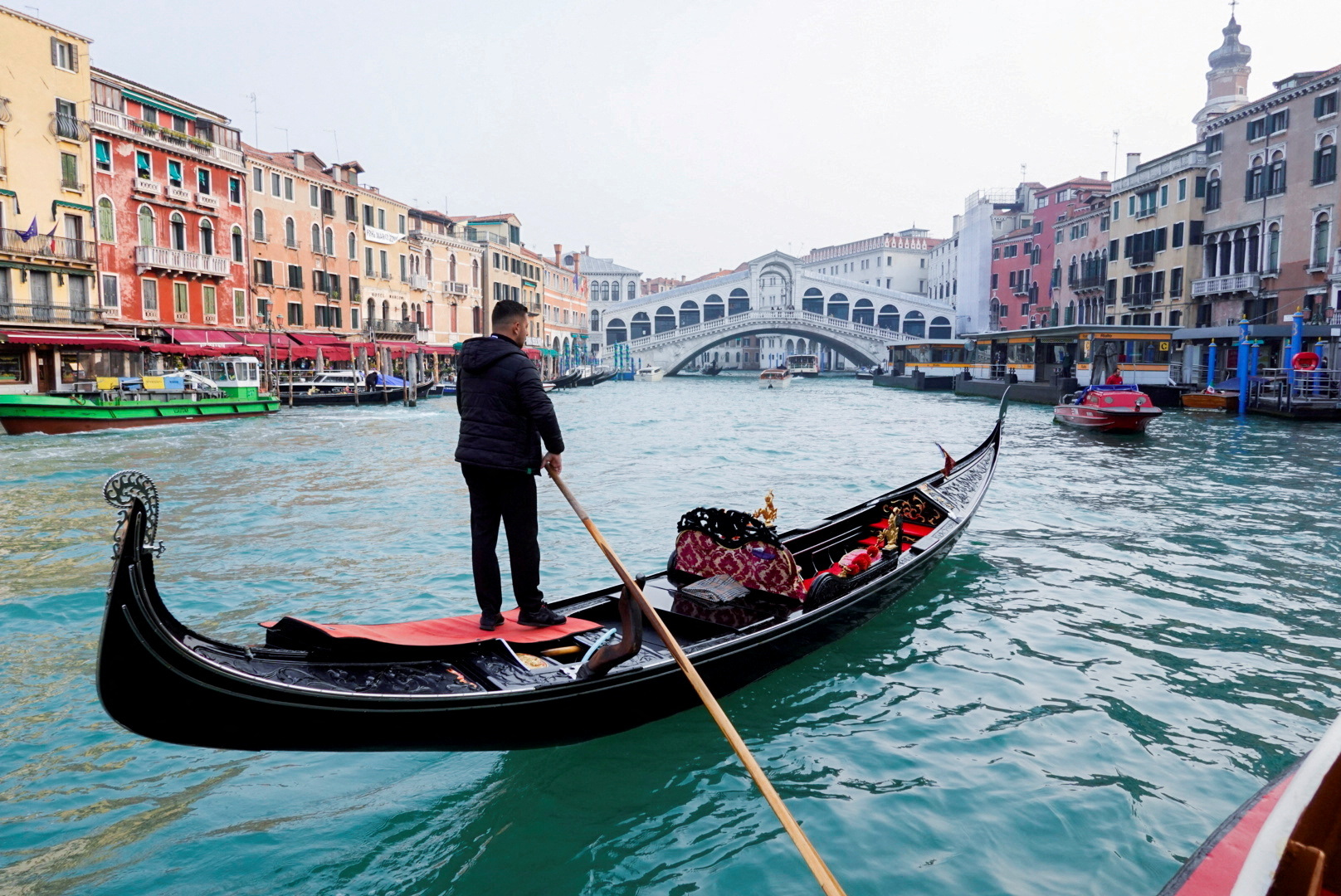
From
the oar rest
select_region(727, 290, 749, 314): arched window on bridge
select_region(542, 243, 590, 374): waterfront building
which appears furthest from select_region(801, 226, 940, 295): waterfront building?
the oar rest

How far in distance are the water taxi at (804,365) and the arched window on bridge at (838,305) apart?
4.38 meters

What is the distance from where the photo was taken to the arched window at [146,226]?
63.6ft

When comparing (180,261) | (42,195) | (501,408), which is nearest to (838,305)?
(180,261)

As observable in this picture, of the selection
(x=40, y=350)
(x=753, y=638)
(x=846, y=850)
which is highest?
(x=40, y=350)

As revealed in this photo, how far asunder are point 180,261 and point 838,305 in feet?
127

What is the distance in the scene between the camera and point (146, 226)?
1950cm

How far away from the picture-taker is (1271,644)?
4324 mm

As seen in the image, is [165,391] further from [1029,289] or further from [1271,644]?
[1029,289]

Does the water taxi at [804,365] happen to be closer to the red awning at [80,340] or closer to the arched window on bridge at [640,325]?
the arched window on bridge at [640,325]

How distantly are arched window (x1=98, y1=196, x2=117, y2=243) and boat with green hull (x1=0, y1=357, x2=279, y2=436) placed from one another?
3.21m

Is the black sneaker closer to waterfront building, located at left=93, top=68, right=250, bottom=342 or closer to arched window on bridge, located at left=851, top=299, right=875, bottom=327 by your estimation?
waterfront building, located at left=93, top=68, right=250, bottom=342

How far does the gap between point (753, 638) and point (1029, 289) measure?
1477 inches

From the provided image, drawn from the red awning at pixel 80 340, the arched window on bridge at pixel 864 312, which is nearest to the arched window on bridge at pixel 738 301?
the arched window on bridge at pixel 864 312

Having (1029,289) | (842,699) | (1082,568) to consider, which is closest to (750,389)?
(1029,289)
